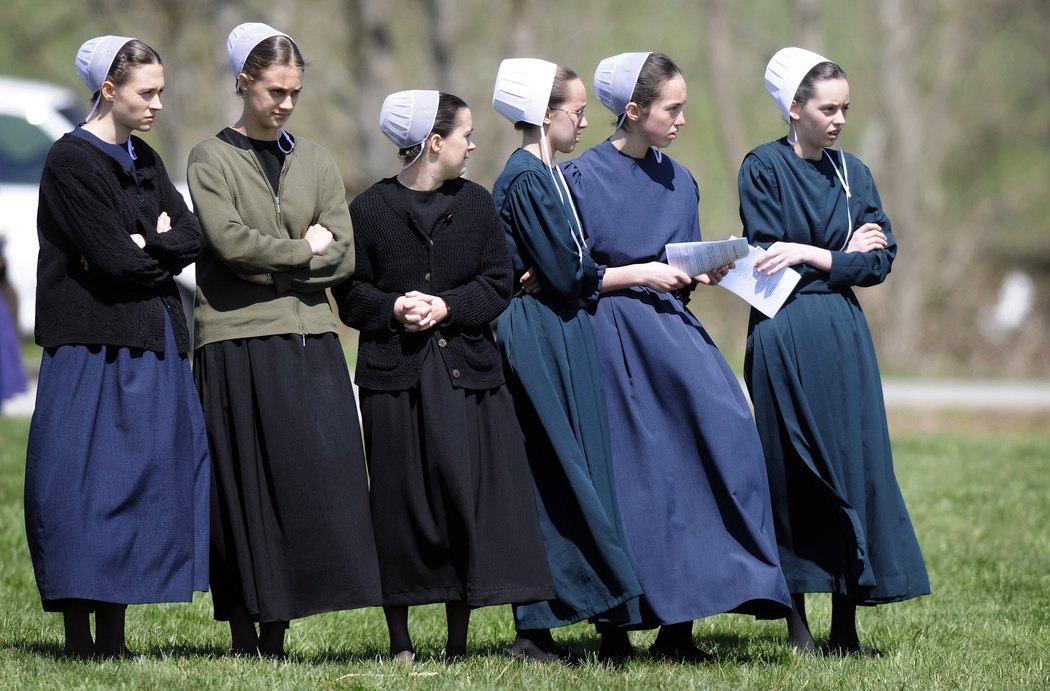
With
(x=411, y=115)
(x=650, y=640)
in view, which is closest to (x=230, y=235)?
(x=411, y=115)

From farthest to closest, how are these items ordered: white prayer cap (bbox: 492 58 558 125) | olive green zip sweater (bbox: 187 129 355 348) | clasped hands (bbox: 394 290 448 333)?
white prayer cap (bbox: 492 58 558 125) → clasped hands (bbox: 394 290 448 333) → olive green zip sweater (bbox: 187 129 355 348)

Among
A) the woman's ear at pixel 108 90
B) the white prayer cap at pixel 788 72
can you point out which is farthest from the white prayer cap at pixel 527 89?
the woman's ear at pixel 108 90

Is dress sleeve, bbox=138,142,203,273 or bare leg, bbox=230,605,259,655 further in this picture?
bare leg, bbox=230,605,259,655

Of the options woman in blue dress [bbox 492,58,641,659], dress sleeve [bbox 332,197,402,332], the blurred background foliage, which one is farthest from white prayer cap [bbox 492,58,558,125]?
the blurred background foliage

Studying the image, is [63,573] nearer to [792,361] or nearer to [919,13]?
[792,361]

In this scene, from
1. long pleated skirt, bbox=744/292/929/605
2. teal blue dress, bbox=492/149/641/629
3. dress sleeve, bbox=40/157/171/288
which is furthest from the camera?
long pleated skirt, bbox=744/292/929/605

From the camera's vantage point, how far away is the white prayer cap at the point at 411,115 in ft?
15.5

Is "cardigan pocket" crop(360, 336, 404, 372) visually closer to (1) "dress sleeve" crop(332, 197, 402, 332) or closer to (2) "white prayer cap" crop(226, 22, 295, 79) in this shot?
(1) "dress sleeve" crop(332, 197, 402, 332)

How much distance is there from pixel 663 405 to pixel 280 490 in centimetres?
133

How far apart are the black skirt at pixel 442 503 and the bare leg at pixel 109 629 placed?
0.86 m

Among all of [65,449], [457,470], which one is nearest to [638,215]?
[457,470]

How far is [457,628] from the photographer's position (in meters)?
4.82

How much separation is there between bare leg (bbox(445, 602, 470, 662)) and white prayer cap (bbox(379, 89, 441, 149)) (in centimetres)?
156

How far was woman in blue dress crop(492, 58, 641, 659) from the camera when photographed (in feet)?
15.5
